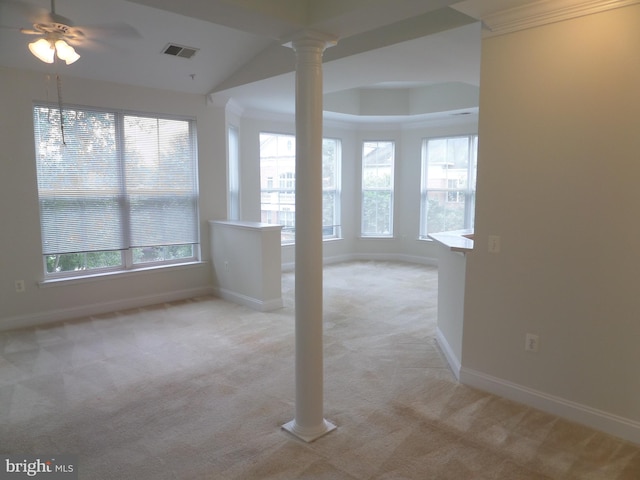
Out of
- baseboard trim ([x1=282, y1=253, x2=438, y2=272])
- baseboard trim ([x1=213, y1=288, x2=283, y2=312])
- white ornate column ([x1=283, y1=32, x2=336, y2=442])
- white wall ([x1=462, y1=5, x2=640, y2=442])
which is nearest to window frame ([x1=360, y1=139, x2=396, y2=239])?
baseboard trim ([x1=282, y1=253, x2=438, y2=272])

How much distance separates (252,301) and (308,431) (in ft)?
8.96

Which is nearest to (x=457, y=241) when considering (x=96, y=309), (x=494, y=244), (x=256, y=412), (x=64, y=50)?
(x=494, y=244)

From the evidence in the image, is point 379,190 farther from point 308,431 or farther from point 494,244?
point 308,431

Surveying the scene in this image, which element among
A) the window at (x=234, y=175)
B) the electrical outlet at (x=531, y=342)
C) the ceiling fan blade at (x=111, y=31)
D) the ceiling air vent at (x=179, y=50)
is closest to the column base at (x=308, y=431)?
the electrical outlet at (x=531, y=342)

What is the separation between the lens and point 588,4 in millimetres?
2494

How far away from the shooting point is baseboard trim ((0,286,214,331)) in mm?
4469

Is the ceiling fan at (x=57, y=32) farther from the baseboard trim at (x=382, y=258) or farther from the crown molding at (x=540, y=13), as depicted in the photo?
the baseboard trim at (x=382, y=258)

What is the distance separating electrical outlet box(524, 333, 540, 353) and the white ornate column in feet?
4.53

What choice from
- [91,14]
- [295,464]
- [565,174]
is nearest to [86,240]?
[91,14]

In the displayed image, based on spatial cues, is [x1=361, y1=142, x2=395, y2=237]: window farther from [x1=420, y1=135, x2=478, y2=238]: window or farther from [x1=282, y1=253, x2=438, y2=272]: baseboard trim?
[x1=420, y1=135, x2=478, y2=238]: window

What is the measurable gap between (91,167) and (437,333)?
13.2ft

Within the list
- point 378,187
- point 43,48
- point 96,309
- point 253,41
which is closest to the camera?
point 43,48

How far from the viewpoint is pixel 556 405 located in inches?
111

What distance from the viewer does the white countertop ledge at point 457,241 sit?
319 centimetres
